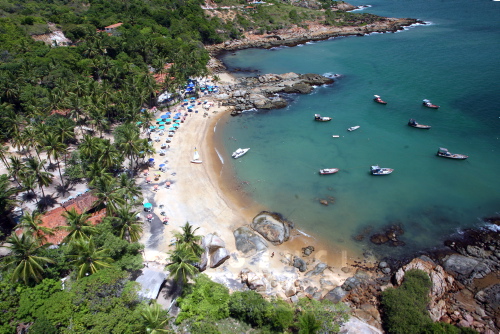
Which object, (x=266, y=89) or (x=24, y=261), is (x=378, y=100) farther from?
(x=24, y=261)

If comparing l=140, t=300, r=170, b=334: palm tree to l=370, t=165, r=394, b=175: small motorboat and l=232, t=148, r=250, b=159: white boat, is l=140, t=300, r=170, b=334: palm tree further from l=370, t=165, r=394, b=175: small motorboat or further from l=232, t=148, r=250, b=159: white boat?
l=370, t=165, r=394, b=175: small motorboat

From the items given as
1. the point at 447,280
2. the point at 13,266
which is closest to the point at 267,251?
the point at 447,280

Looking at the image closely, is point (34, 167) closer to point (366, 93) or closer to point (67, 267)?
point (67, 267)

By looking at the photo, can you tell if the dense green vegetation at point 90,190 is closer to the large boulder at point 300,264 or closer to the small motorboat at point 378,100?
the large boulder at point 300,264

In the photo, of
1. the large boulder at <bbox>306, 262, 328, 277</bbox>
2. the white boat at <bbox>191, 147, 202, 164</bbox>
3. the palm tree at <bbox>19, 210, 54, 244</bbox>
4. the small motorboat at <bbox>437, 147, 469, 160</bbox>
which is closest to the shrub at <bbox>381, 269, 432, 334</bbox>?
the large boulder at <bbox>306, 262, 328, 277</bbox>

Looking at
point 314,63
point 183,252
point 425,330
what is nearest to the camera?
point 425,330

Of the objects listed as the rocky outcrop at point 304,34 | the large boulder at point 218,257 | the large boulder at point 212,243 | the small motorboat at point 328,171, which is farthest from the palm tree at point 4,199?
the rocky outcrop at point 304,34
